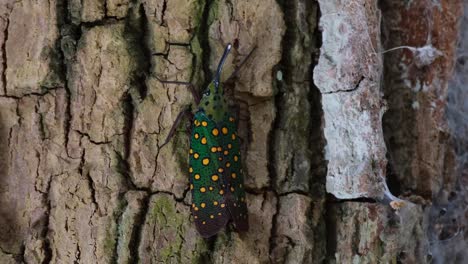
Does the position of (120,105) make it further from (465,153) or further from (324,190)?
(465,153)

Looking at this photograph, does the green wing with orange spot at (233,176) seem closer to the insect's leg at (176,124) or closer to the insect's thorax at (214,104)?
the insect's thorax at (214,104)

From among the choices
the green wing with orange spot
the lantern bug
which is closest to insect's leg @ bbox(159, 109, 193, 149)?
the lantern bug

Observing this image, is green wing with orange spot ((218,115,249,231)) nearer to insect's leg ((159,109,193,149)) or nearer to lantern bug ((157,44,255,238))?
lantern bug ((157,44,255,238))

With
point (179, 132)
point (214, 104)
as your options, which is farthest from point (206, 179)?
point (214, 104)

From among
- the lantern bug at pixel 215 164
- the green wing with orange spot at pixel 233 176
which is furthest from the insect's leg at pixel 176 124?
the green wing with orange spot at pixel 233 176

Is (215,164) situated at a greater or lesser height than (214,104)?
lesser

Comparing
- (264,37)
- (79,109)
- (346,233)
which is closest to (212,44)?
(264,37)

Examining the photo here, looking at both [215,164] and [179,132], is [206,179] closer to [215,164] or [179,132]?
[215,164]
